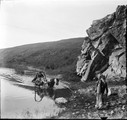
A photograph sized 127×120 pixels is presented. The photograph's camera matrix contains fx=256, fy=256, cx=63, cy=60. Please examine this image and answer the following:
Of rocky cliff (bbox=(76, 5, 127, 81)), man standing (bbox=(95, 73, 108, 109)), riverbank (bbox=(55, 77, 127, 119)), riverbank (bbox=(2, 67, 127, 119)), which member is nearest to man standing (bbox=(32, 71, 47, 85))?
riverbank (bbox=(2, 67, 127, 119))

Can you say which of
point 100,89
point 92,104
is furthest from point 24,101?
point 100,89

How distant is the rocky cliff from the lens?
15273 millimetres

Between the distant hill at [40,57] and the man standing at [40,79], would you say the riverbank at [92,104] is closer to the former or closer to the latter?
the man standing at [40,79]

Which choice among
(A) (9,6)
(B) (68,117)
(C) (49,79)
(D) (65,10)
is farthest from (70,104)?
(A) (9,6)

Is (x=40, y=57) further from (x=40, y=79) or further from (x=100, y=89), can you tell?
(x=100, y=89)

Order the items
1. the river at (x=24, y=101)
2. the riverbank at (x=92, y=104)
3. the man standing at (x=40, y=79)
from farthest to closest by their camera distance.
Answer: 1. the man standing at (x=40, y=79)
2. the river at (x=24, y=101)
3. the riverbank at (x=92, y=104)

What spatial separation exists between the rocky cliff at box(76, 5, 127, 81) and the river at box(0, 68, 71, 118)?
7.04ft

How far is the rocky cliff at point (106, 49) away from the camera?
601 inches

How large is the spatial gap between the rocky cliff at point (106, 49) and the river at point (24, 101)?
2145 millimetres

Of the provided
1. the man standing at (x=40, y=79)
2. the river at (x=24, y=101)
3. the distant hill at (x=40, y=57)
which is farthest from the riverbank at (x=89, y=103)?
the distant hill at (x=40, y=57)

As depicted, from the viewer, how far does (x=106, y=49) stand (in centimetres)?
1598

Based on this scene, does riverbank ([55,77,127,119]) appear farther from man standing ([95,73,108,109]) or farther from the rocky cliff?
the rocky cliff

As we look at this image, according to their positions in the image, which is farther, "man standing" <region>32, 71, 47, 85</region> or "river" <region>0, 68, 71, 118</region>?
"man standing" <region>32, 71, 47, 85</region>

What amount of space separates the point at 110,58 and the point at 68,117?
514 centimetres
